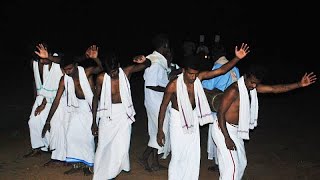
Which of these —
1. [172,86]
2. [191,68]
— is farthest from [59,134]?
[191,68]

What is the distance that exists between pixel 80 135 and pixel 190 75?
2028mm

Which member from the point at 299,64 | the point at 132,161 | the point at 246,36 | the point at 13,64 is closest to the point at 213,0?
the point at 246,36

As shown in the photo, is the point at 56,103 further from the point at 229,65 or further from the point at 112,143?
the point at 229,65

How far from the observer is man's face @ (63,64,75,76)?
259 inches

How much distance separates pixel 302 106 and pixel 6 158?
302 inches

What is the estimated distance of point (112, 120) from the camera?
614 centimetres

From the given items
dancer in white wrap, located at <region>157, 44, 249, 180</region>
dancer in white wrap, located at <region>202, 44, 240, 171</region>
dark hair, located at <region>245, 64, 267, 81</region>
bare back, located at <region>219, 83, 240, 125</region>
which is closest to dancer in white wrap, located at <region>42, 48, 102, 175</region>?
dancer in white wrap, located at <region>157, 44, 249, 180</region>

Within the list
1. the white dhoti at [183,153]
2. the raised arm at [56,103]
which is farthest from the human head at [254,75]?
the raised arm at [56,103]

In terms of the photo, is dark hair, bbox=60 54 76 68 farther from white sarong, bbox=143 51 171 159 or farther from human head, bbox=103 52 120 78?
white sarong, bbox=143 51 171 159

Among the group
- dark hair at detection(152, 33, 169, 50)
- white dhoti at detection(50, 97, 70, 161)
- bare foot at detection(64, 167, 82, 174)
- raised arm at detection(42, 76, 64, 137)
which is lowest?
bare foot at detection(64, 167, 82, 174)

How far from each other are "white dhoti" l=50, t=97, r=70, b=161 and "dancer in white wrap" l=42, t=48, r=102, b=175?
23 centimetres

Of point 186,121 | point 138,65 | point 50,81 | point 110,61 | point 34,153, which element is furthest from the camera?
point 34,153

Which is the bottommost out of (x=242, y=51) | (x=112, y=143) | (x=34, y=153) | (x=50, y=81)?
(x=34, y=153)

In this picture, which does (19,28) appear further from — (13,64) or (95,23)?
(13,64)
